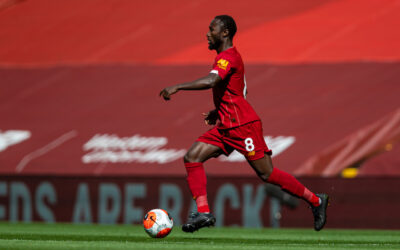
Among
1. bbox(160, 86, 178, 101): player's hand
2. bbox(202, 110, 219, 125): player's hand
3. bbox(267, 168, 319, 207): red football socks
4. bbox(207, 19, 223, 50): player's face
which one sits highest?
bbox(207, 19, 223, 50): player's face

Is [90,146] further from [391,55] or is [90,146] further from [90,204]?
[391,55]

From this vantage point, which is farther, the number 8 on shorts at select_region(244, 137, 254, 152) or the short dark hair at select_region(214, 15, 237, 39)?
the short dark hair at select_region(214, 15, 237, 39)

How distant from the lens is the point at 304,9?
1866 centimetres

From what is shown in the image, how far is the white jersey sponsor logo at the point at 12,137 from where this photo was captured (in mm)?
15914

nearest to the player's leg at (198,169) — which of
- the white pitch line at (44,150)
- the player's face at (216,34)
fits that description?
the player's face at (216,34)

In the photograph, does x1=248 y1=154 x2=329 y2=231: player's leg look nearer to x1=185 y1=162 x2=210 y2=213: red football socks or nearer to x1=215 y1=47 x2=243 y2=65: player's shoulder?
x1=185 y1=162 x2=210 y2=213: red football socks

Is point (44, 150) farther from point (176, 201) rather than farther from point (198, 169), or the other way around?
point (198, 169)

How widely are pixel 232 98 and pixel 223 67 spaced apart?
359 millimetres

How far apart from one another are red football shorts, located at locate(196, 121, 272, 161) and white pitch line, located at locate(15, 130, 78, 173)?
27.2 ft

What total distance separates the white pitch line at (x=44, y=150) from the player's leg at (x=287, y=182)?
27.4 feet

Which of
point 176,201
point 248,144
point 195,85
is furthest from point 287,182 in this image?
point 176,201

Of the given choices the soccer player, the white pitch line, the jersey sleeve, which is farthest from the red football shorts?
the white pitch line

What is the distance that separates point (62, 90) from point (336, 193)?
6971 millimetres

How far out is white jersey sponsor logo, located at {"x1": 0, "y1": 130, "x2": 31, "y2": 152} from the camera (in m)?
15.9
